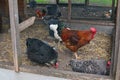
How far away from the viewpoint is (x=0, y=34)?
4754 mm

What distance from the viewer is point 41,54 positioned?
3250 millimetres

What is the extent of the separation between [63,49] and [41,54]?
906 millimetres

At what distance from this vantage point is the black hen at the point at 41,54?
3234mm

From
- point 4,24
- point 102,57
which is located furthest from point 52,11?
point 102,57

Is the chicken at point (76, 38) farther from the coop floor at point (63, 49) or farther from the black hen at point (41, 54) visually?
the black hen at point (41, 54)

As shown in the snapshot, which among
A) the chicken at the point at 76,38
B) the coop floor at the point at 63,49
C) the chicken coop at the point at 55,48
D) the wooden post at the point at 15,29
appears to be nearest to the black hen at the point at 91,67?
the chicken coop at the point at 55,48

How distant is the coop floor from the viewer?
11.7 feet

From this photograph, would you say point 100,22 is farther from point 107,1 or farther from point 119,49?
point 107,1

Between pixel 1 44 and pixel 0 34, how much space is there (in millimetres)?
578

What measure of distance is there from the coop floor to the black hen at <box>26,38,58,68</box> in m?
0.12

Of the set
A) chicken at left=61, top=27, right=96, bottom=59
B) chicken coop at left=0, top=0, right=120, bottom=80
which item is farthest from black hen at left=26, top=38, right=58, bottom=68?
chicken at left=61, top=27, right=96, bottom=59

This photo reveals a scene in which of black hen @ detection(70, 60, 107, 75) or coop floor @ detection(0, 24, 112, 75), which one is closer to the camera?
black hen @ detection(70, 60, 107, 75)

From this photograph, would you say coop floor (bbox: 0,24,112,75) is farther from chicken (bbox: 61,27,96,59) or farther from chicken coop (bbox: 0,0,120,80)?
chicken (bbox: 61,27,96,59)

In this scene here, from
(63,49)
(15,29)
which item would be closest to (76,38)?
(63,49)
